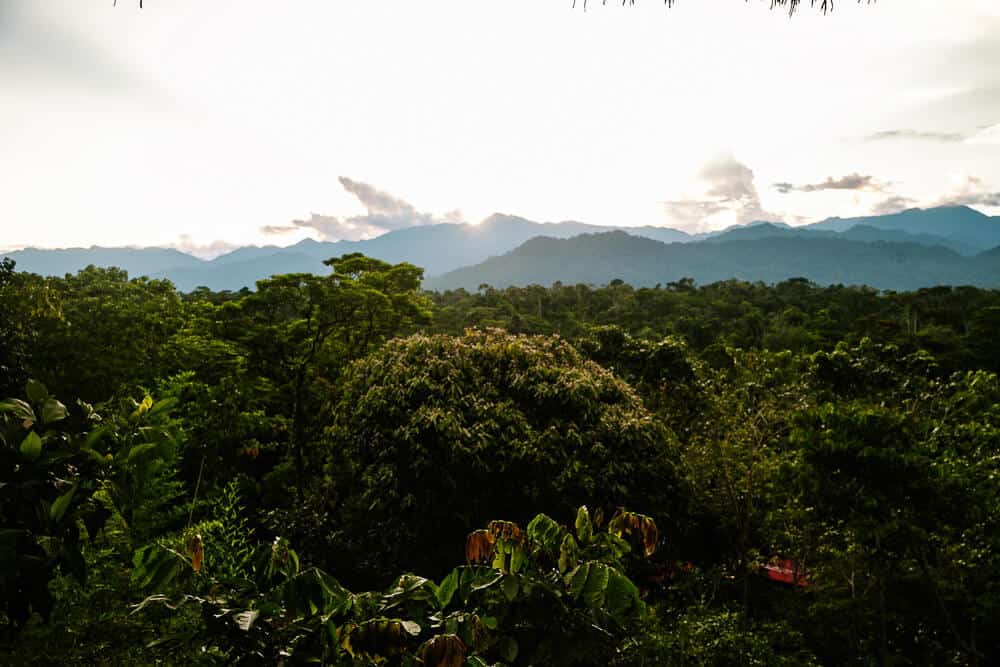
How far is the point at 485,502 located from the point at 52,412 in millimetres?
5703

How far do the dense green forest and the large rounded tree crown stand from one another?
0.12 feet

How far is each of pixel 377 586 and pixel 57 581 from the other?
10.9 ft

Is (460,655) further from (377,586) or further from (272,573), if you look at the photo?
(377,586)

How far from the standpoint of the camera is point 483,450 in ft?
22.5

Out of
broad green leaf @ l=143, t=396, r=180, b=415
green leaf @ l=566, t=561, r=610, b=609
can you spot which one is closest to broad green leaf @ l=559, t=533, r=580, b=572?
green leaf @ l=566, t=561, r=610, b=609

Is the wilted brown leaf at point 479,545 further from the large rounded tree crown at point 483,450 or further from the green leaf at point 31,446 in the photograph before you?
the large rounded tree crown at point 483,450

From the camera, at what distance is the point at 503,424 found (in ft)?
23.4

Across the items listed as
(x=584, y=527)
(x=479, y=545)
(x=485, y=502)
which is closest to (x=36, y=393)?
(x=479, y=545)

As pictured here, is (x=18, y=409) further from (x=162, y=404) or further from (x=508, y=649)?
(x=508, y=649)

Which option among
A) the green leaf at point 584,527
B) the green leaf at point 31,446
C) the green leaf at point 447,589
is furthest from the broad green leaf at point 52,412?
the green leaf at point 584,527

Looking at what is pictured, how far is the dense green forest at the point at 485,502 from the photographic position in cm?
155

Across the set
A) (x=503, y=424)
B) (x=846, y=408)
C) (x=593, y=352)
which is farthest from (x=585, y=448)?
(x=593, y=352)

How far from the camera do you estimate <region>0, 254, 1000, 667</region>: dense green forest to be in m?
1.55

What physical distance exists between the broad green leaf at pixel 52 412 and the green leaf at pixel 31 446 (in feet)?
0.44
